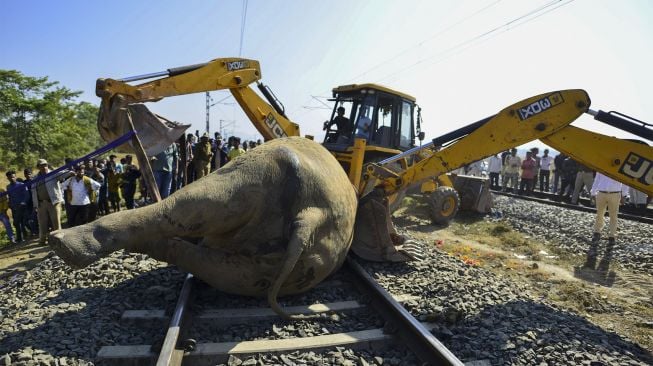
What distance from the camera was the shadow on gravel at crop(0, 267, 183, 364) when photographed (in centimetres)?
289

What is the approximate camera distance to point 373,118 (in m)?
9.53

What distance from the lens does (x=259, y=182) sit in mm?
3506

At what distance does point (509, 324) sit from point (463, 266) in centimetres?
190

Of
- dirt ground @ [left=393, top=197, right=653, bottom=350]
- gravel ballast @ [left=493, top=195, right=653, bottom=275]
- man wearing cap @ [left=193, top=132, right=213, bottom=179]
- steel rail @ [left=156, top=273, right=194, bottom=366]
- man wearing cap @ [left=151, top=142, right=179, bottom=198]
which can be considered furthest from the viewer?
man wearing cap @ [left=193, top=132, right=213, bottom=179]

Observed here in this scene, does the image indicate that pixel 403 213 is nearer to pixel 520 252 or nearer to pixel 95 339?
pixel 520 252

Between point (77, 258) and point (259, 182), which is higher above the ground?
point (259, 182)

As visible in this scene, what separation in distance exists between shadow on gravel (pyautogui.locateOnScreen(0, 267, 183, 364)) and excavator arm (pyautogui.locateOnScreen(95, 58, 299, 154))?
1.79 meters

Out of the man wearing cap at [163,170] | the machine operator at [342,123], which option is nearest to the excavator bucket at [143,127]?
the man wearing cap at [163,170]

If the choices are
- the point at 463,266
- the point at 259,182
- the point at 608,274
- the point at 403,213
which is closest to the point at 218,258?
the point at 259,182

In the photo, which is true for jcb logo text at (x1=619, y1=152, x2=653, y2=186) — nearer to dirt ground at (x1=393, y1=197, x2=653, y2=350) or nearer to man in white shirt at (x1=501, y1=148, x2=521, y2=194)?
dirt ground at (x1=393, y1=197, x2=653, y2=350)

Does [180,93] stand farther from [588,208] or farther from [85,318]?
[588,208]

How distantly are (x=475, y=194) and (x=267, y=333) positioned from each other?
9440 mm

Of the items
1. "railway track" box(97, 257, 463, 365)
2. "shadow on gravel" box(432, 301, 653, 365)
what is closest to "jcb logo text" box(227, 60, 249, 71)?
"railway track" box(97, 257, 463, 365)

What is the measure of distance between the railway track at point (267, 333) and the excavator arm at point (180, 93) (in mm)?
2194
